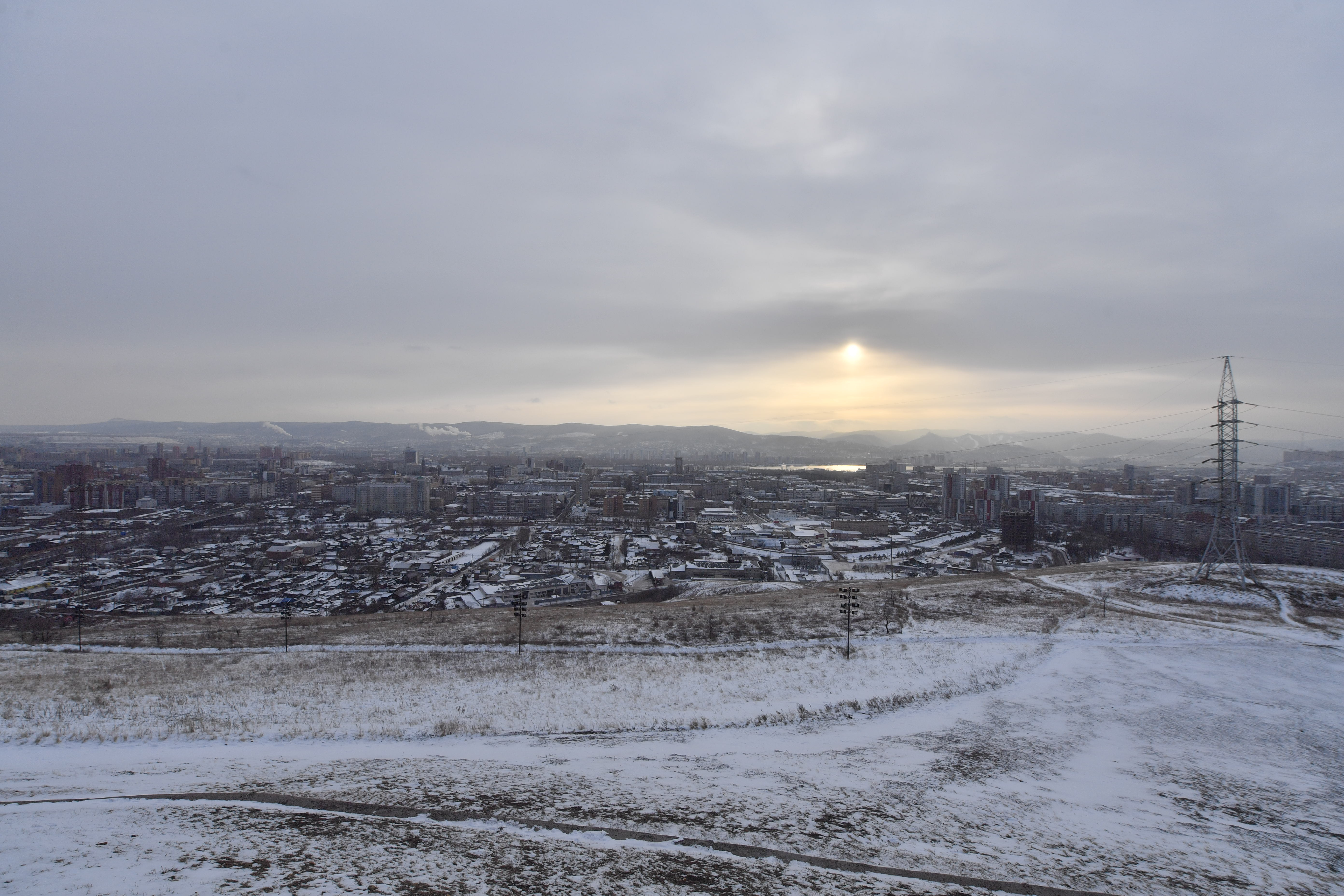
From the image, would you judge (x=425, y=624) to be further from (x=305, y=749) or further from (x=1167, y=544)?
(x=1167, y=544)

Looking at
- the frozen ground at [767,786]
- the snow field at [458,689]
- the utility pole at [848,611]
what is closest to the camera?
the frozen ground at [767,786]

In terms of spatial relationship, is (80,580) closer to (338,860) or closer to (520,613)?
(520,613)

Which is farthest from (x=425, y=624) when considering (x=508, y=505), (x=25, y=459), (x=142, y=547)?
(x=25, y=459)

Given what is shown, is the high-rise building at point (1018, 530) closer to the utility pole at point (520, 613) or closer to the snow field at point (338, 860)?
the utility pole at point (520, 613)

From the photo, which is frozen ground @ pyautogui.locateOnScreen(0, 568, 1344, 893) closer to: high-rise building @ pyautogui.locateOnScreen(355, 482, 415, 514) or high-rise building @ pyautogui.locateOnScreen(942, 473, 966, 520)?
high-rise building @ pyautogui.locateOnScreen(355, 482, 415, 514)

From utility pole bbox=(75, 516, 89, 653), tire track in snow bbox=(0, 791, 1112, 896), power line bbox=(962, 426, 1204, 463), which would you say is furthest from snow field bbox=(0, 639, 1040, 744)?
power line bbox=(962, 426, 1204, 463)

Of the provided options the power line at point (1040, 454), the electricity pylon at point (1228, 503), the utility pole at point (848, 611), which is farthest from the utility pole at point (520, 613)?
the power line at point (1040, 454)

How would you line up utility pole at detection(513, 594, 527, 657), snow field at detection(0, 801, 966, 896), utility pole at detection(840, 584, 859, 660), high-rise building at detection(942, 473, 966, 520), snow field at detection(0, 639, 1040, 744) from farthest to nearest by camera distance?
high-rise building at detection(942, 473, 966, 520) < utility pole at detection(513, 594, 527, 657) < utility pole at detection(840, 584, 859, 660) < snow field at detection(0, 639, 1040, 744) < snow field at detection(0, 801, 966, 896)
